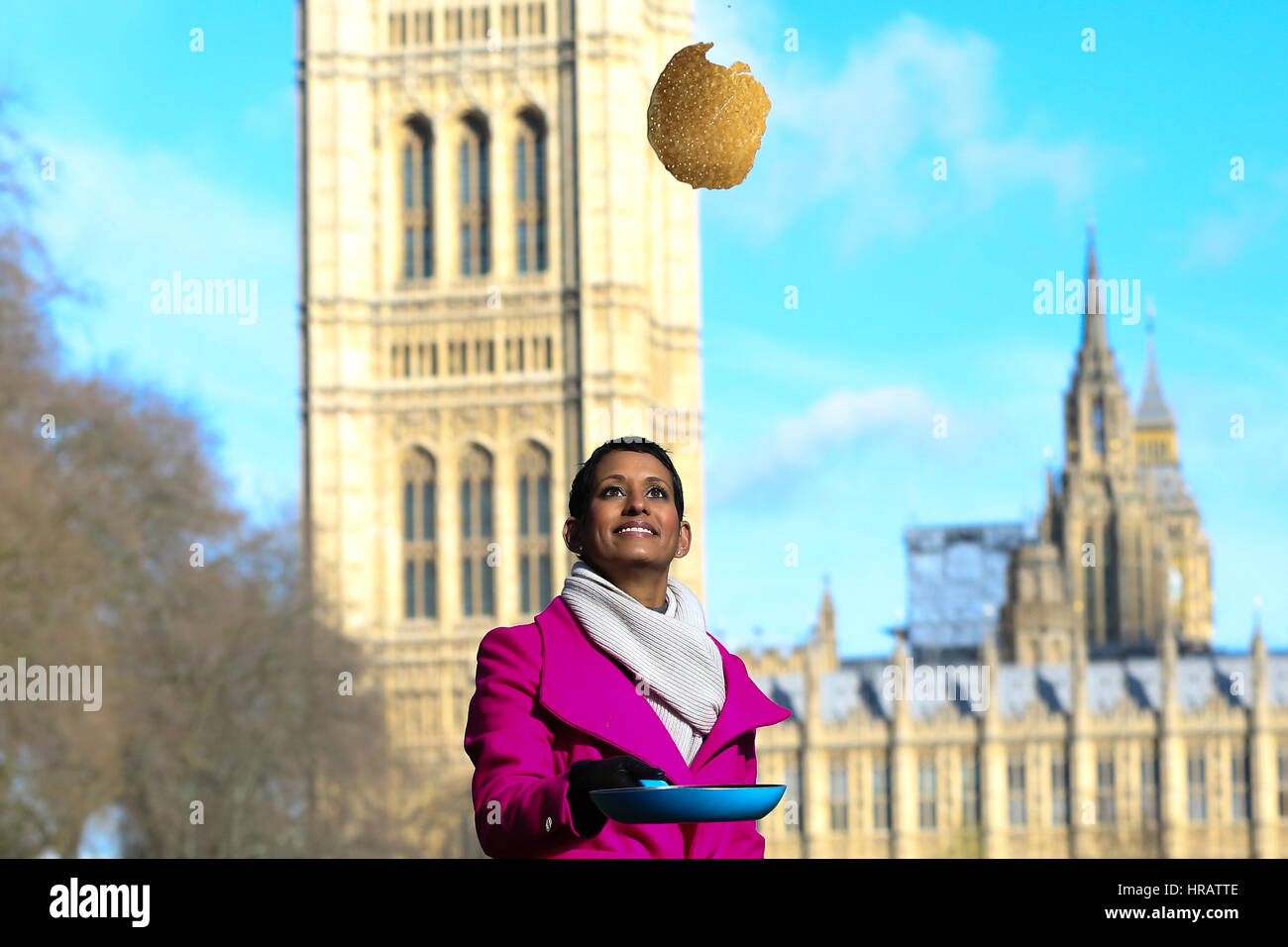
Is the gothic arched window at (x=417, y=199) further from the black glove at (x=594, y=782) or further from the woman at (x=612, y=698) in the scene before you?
the black glove at (x=594, y=782)

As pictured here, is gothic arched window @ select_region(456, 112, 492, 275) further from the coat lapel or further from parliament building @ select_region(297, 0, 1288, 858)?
the coat lapel

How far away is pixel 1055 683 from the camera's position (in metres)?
72.9

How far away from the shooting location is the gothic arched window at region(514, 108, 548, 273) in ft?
226

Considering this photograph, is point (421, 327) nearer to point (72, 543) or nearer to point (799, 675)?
point (799, 675)

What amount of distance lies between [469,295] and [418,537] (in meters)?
6.90

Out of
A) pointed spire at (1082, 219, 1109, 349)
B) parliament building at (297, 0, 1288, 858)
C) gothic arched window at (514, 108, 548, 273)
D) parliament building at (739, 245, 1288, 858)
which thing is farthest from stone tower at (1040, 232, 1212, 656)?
gothic arched window at (514, 108, 548, 273)

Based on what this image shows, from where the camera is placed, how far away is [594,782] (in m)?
3.72

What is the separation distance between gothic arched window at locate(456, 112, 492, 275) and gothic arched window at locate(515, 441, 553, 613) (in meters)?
5.45

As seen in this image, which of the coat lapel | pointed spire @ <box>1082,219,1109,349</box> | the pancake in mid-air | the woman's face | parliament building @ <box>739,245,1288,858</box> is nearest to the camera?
the coat lapel

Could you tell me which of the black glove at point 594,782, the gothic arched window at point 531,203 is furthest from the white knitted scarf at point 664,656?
the gothic arched window at point 531,203

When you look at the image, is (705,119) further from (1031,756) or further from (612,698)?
(1031,756)

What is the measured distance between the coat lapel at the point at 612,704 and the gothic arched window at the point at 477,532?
207 ft
